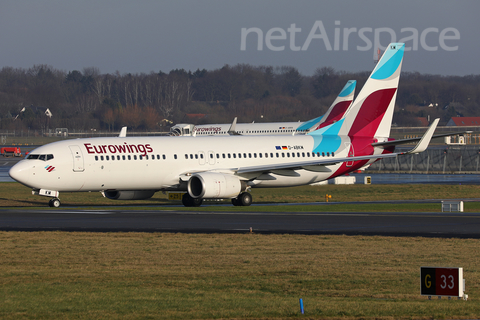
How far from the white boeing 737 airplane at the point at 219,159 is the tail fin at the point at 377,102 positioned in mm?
67

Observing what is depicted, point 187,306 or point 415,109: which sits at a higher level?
point 415,109

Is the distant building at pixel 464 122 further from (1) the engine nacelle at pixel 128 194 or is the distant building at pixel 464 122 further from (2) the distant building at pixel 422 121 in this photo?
(1) the engine nacelle at pixel 128 194

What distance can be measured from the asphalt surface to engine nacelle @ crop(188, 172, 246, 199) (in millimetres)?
2539

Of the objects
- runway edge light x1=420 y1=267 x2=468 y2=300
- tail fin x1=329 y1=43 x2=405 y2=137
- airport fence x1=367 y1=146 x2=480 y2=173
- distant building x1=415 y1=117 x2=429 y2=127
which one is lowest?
runway edge light x1=420 y1=267 x2=468 y2=300

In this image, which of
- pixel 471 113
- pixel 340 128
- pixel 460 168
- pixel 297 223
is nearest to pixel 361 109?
pixel 340 128

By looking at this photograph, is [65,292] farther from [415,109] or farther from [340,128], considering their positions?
[415,109]

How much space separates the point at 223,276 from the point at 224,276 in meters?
0.02

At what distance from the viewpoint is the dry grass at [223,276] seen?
39.4 feet

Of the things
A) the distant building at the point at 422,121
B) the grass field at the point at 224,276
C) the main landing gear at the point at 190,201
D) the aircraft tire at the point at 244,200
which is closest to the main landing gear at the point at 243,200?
the aircraft tire at the point at 244,200

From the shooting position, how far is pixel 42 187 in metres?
36.4

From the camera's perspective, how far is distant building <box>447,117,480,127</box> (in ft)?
564

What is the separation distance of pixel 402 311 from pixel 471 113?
16480 centimetres

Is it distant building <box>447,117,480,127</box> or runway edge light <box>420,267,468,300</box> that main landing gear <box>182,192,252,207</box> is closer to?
runway edge light <box>420,267,468,300</box>

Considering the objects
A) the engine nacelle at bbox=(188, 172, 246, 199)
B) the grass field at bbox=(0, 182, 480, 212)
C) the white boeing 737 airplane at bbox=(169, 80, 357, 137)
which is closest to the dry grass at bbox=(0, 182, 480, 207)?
the grass field at bbox=(0, 182, 480, 212)
